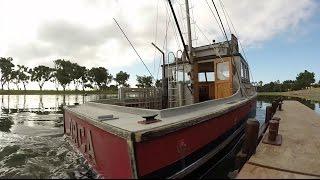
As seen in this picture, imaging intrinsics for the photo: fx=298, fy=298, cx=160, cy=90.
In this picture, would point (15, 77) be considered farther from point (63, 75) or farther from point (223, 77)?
point (223, 77)

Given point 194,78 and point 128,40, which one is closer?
point 128,40

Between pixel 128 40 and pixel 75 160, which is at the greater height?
pixel 128 40

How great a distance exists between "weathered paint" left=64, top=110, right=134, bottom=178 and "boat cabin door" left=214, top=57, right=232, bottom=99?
658 centimetres

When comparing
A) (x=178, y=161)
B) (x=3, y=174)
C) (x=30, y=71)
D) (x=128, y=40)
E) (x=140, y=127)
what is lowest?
(x=3, y=174)

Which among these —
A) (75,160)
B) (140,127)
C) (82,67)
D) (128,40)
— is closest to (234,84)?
(128,40)

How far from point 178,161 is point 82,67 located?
10507 centimetres

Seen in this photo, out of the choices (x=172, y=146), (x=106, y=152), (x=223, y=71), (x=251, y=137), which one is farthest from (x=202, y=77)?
(x=106, y=152)

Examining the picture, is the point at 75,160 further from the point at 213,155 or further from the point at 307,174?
the point at 307,174

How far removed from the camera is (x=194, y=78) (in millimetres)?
11695

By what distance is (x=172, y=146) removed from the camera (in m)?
5.26

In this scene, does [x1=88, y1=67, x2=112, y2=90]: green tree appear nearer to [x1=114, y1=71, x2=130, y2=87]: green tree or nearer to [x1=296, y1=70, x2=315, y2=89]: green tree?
[x1=114, y1=71, x2=130, y2=87]: green tree

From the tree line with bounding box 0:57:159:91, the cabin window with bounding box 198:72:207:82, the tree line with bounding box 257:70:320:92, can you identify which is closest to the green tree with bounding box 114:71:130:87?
the tree line with bounding box 0:57:159:91

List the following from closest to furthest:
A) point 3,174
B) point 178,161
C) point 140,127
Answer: point 140,127, point 178,161, point 3,174

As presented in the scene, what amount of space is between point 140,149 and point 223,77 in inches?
328
